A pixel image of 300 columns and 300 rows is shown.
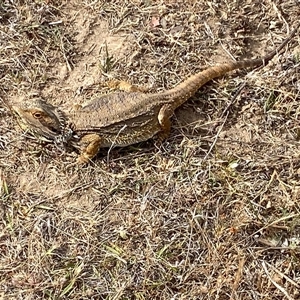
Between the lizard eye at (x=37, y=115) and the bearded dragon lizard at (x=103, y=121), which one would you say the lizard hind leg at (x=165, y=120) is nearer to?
the bearded dragon lizard at (x=103, y=121)

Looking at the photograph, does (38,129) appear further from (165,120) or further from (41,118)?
(165,120)

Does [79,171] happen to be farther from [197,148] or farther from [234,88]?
[234,88]

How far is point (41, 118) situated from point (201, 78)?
1473 millimetres

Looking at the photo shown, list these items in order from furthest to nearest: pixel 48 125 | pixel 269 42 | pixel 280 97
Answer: pixel 269 42 → pixel 280 97 → pixel 48 125

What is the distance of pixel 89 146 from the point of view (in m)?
5.61

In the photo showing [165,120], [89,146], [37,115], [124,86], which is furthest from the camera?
[124,86]

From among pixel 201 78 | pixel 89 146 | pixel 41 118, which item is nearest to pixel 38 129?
pixel 41 118

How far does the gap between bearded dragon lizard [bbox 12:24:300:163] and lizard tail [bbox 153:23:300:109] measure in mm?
65

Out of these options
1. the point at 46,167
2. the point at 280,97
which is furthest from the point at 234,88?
the point at 46,167

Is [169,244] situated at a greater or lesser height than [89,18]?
lesser

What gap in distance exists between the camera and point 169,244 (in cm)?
529

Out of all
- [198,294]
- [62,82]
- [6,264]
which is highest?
[62,82]

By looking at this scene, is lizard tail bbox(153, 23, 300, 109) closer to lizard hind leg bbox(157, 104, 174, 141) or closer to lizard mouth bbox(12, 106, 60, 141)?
lizard hind leg bbox(157, 104, 174, 141)

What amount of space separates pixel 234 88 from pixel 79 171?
160 centimetres
